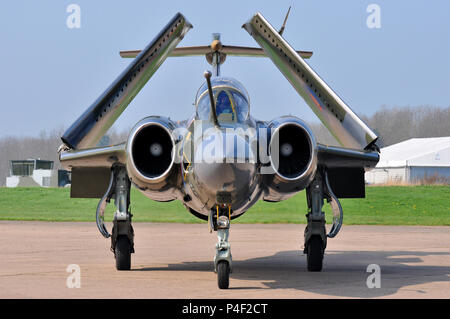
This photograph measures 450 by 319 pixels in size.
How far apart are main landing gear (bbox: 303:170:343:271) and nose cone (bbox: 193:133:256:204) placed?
9.47 feet

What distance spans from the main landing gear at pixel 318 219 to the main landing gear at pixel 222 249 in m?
2.78

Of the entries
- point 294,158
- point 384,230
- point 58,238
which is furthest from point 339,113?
point 384,230

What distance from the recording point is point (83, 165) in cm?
1188

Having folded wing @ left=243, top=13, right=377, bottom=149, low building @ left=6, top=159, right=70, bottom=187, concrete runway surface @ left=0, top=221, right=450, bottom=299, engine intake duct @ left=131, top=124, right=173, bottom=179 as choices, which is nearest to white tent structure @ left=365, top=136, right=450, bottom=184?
low building @ left=6, top=159, right=70, bottom=187

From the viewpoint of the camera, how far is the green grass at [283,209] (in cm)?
3219

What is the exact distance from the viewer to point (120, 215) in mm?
11430

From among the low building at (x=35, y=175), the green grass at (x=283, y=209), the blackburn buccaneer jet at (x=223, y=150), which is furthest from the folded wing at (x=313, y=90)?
the low building at (x=35, y=175)

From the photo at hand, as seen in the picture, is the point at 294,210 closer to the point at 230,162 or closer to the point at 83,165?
the point at 83,165

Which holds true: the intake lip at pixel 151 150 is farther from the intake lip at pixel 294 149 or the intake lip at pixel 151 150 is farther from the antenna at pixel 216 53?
the antenna at pixel 216 53

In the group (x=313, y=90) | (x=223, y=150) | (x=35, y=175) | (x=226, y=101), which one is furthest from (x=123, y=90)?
(x=35, y=175)

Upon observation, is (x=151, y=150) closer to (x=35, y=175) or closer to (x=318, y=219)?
(x=318, y=219)

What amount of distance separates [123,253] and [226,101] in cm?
347

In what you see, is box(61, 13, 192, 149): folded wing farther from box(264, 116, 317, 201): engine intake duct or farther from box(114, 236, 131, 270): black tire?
box(264, 116, 317, 201): engine intake duct
